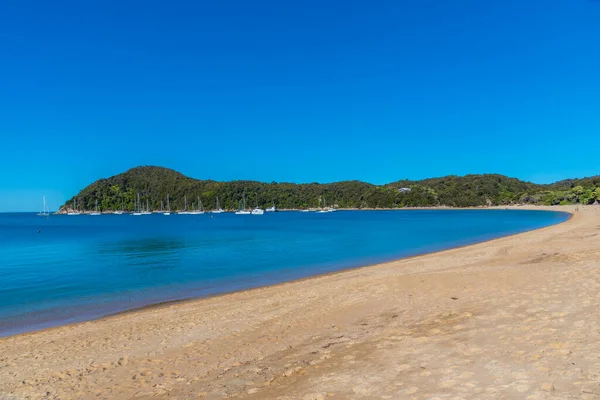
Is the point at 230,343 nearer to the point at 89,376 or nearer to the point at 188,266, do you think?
the point at 89,376

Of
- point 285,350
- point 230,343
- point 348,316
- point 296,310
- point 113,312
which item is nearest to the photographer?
point 285,350

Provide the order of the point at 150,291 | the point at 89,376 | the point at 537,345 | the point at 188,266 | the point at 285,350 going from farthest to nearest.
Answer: the point at 188,266, the point at 150,291, the point at 285,350, the point at 89,376, the point at 537,345

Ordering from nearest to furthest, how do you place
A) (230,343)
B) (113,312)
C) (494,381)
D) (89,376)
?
1. (494,381)
2. (89,376)
3. (230,343)
4. (113,312)

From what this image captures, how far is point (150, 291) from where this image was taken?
17859mm

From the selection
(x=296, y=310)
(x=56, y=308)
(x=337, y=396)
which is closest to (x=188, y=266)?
(x=56, y=308)

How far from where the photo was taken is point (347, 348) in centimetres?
754

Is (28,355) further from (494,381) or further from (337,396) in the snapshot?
(494,381)

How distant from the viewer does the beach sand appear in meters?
5.52

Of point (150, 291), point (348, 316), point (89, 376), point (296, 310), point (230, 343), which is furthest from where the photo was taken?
point (150, 291)

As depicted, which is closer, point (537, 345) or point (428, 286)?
point (537, 345)

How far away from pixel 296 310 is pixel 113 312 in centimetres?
703

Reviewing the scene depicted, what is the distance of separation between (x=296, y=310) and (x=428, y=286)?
4.67m

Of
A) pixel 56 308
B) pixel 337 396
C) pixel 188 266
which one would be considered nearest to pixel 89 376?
pixel 337 396

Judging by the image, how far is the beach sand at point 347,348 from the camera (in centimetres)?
552
